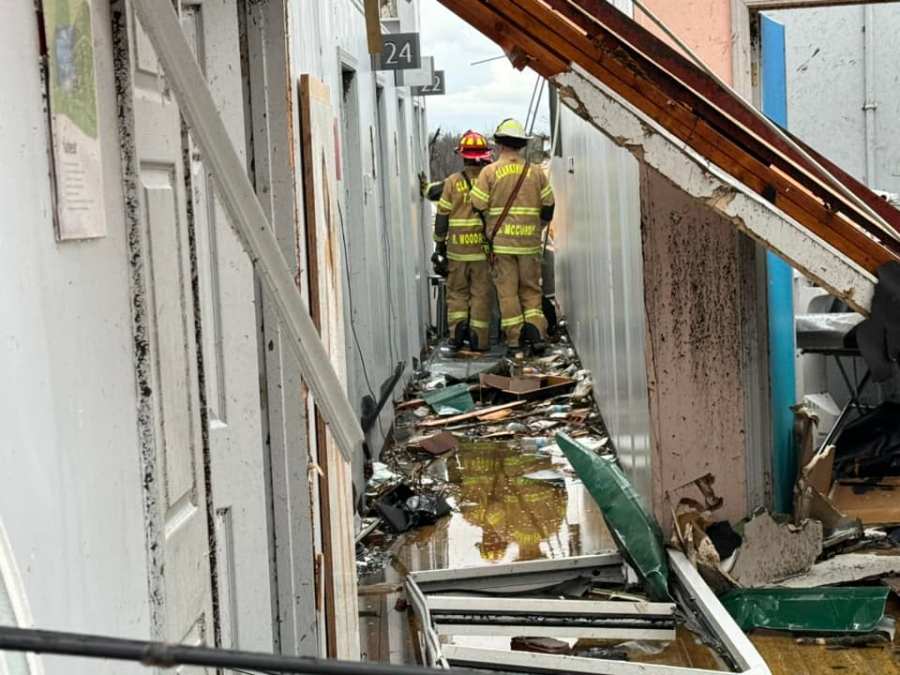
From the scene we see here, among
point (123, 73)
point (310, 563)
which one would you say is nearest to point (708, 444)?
point (310, 563)

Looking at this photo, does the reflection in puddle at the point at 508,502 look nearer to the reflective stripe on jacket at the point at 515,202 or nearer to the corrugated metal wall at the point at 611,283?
the corrugated metal wall at the point at 611,283

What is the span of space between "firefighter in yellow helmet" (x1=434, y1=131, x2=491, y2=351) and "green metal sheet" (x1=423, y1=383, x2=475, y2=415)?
2937 millimetres

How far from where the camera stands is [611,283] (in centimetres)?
827

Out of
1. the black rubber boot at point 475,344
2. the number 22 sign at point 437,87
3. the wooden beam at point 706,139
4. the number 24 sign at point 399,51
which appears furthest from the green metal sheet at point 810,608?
the number 22 sign at point 437,87

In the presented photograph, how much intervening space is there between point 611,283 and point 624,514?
2689 millimetres

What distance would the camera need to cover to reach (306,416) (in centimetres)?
422

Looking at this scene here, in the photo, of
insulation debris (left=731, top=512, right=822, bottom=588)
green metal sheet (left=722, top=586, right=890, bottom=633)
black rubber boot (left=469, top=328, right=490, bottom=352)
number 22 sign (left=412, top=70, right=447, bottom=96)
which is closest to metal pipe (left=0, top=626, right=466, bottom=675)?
green metal sheet (left=722, top=586, right=890, bottom=633)

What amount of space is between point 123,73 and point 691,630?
12.3 ft

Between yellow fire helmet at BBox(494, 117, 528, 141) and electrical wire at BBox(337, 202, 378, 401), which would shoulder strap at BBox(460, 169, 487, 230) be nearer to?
yellow fire helmet at BBox(494, 117, 528, 141)

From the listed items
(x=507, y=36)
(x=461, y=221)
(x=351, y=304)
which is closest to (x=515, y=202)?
(x=461, y=221)

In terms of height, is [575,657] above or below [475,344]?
below

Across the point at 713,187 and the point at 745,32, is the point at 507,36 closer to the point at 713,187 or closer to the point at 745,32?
the point at 713,187

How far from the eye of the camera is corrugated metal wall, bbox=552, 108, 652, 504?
6664 millimetres

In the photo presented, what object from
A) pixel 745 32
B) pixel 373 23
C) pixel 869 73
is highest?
pixel 869 73
